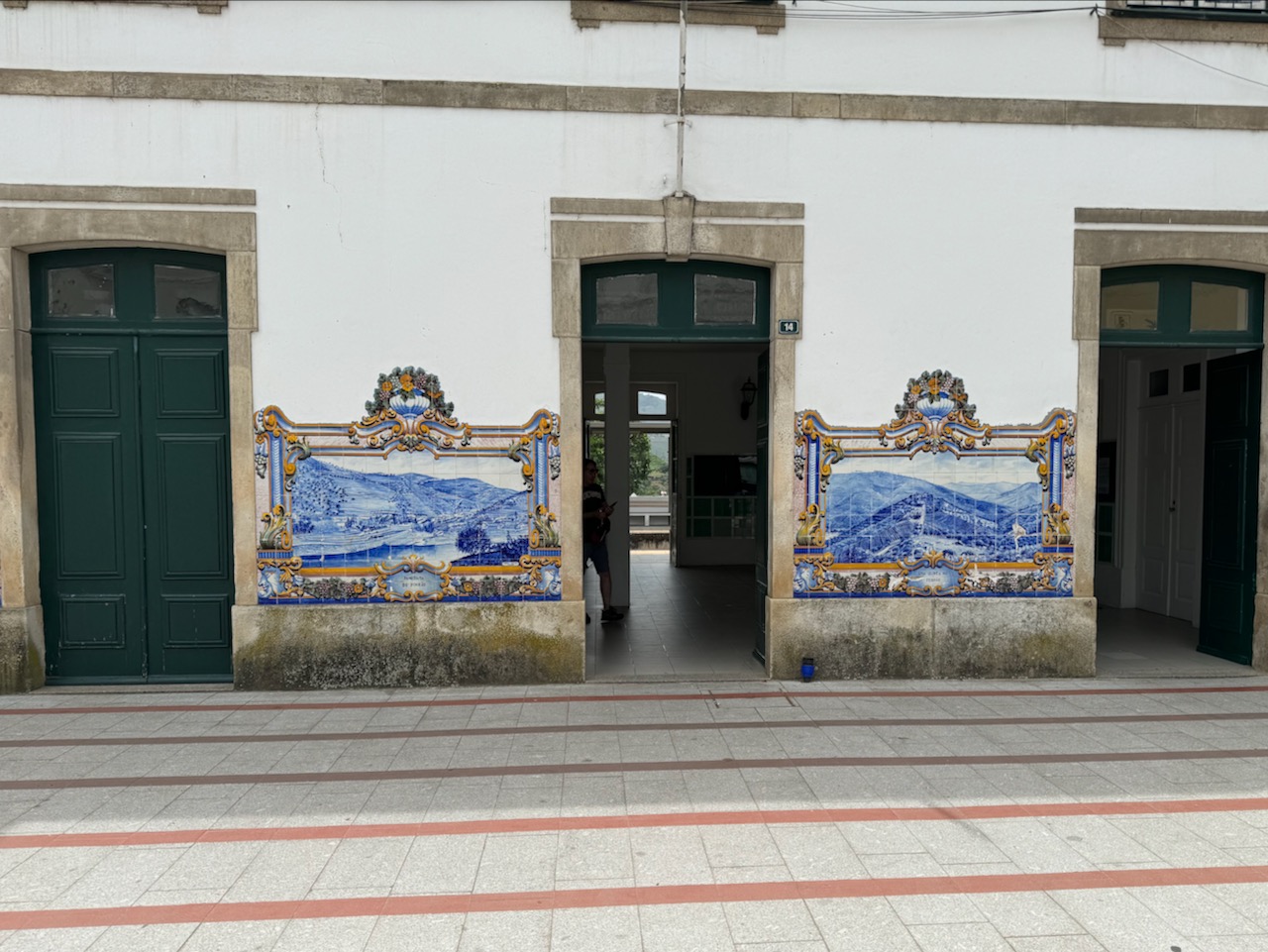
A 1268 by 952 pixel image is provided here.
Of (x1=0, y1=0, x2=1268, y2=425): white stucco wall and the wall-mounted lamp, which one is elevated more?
(x1=0, y1=0, x2=1268, y2=425): white stucco wall

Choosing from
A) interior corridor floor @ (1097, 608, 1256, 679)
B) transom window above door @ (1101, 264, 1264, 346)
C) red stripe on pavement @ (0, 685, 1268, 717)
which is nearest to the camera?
red stripe on pavement @ (0, 685, 1268, 717)

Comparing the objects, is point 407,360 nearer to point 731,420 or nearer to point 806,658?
point 806,658

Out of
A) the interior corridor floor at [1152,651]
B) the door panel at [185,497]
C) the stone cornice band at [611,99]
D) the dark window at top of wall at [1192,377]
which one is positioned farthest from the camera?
the dark window at top of wall at [1192,377]

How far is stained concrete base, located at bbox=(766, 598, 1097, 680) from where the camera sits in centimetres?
681

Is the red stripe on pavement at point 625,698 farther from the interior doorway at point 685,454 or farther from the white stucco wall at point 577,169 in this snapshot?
the white stucco wall at point 577,169

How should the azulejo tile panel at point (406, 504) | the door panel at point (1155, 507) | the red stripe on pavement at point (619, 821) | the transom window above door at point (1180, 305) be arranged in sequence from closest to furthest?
1. the red stripe on pavement at point (619, 821)
2. the azulejo tile panel at point (406, 504)
3. the transom window above door at point (1180, 305)
4. the door panel at point (1155, 507)

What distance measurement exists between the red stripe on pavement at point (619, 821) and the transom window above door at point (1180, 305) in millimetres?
4174

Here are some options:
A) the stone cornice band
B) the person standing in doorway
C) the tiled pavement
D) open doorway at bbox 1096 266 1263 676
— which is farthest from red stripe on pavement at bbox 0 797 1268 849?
the stone cornice band

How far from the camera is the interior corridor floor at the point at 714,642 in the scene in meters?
7.12

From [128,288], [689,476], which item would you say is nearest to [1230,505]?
[689,476]

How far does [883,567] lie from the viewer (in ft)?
22.5

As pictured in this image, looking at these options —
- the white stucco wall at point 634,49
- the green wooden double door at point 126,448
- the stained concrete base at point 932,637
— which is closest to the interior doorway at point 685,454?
the stained concrete base at point 932,637

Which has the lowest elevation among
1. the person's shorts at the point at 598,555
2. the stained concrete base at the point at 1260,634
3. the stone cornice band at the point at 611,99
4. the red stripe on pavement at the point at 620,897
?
the red stripe on pavement at the point at 620,897

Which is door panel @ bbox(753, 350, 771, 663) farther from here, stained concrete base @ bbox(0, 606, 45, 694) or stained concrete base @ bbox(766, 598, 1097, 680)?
stained concrete base @ bbox(0, 606, 45, 694)
